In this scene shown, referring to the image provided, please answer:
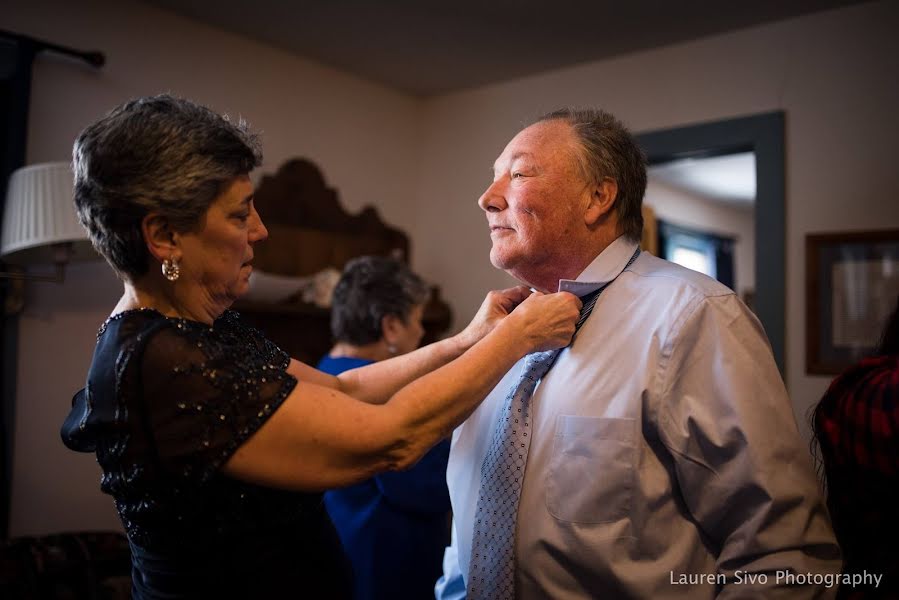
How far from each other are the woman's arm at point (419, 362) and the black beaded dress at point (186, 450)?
42 cm

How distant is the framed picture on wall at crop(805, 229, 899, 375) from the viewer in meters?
2.79

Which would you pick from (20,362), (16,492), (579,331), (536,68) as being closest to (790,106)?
(536,68)

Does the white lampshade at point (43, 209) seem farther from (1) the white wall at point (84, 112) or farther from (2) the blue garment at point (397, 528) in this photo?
(2) the blue garment at point (397, 528)

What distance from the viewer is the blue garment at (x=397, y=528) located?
77.5 inches

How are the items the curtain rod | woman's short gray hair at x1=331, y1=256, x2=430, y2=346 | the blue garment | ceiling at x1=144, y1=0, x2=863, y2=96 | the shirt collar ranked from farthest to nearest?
ceiling at x1=144, y1=0, x2=863, y2=96, the curtain rod, woman's short gray hair at x1=331, y1=256, x2=430, y2=346, the blue garment, the shirt collar

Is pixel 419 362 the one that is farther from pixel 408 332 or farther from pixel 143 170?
pixel 408 332

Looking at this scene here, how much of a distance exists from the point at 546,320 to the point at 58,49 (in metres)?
2.44

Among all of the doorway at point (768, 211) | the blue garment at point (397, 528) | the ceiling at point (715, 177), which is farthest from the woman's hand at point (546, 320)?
the ceiling at point (715, 177)

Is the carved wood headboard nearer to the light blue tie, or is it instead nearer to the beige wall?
the beige wall

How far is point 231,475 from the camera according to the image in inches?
40.5

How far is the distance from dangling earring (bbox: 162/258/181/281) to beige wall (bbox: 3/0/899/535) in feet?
6.63

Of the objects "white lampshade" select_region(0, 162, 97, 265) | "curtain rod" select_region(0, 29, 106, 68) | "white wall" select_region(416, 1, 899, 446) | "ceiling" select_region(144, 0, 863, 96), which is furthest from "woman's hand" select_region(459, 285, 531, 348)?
"curtain rod" select_region(0, 29, 106, 68)

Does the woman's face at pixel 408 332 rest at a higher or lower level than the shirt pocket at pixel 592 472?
higher

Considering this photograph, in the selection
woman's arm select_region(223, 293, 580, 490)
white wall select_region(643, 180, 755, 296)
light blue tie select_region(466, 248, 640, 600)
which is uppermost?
white wall select_region(643, 180, 755, 296)
